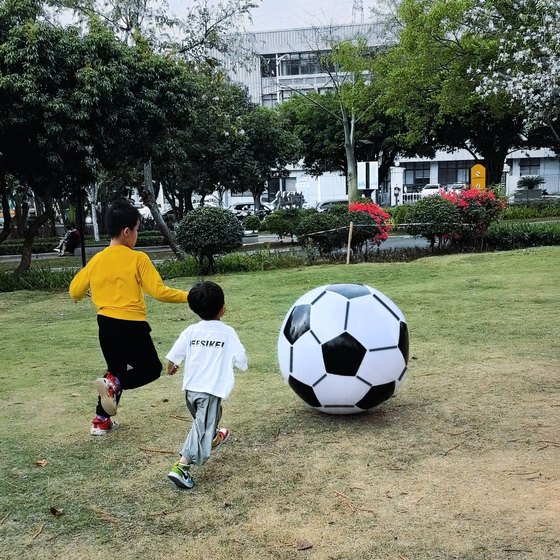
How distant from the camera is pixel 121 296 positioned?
4211mm

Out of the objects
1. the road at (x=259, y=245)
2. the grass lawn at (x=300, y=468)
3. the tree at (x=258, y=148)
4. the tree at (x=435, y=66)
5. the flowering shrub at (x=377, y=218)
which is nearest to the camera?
the grass lawn at (x=300, y=468)

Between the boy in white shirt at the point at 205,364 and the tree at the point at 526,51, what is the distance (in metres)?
14.4

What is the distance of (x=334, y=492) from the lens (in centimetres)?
342

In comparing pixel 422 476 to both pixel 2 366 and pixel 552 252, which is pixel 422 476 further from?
pixel 552 252

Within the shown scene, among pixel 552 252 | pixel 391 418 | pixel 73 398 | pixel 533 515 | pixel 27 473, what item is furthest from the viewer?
pixel 552 252

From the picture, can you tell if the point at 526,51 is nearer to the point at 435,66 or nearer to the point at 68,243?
the point at 435,66

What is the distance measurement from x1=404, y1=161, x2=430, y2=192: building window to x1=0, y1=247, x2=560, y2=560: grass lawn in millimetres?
57995

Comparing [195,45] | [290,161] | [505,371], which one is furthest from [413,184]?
[505,371]

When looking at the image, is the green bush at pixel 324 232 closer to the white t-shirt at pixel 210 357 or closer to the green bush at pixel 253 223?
the white t-shirt at pixel 210 357

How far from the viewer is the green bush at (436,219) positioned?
52.9 feet

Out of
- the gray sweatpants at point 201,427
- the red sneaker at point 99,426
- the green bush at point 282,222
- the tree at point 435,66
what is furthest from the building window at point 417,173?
the gray sweatpants at point 201,427

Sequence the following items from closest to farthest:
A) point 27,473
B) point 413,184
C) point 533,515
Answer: point 533,515, point 27,473, point 413,184

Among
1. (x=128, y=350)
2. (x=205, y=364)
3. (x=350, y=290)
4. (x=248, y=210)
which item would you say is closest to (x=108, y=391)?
(x=128, y=350)

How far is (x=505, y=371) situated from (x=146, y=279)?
10.7 feet
